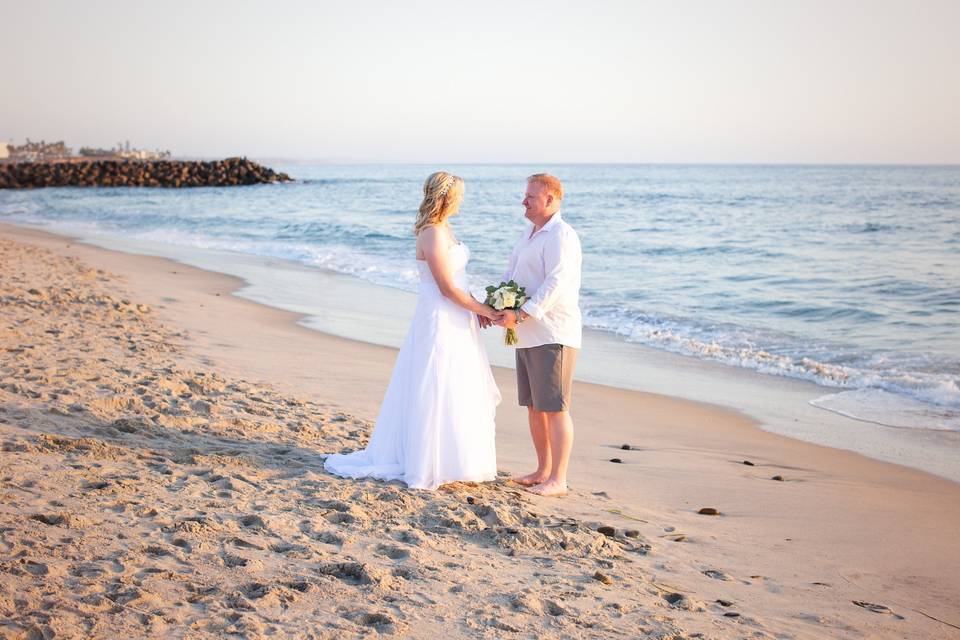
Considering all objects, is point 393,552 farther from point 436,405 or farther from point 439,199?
point 439,199

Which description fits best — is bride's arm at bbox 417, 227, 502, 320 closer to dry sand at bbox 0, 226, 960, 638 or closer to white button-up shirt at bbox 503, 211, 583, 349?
white button-up shirt at bbox 503, 211, 583, 349

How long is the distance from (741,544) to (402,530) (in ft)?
6.32

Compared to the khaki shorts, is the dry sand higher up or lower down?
lower down

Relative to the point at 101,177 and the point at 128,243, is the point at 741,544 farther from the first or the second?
the point at 101,177

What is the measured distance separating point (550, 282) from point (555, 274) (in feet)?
0.19

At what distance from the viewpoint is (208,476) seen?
4645 millimetres

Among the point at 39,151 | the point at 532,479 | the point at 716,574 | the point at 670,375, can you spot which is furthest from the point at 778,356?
the point at 39,151

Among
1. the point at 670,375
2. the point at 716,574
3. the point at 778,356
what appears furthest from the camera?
the point at 778,356

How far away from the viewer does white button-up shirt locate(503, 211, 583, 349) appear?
4.83m

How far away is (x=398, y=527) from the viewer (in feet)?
13.8

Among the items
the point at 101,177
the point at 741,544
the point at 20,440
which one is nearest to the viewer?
the point at 741,544

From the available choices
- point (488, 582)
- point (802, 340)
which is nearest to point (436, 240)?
point (488, 582)

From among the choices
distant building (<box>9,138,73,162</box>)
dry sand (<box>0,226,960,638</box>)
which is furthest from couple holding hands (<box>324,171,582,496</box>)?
distant building (<box>9,138,73,162</box>)

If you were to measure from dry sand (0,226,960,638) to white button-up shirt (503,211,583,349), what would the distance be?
3.34 feet
